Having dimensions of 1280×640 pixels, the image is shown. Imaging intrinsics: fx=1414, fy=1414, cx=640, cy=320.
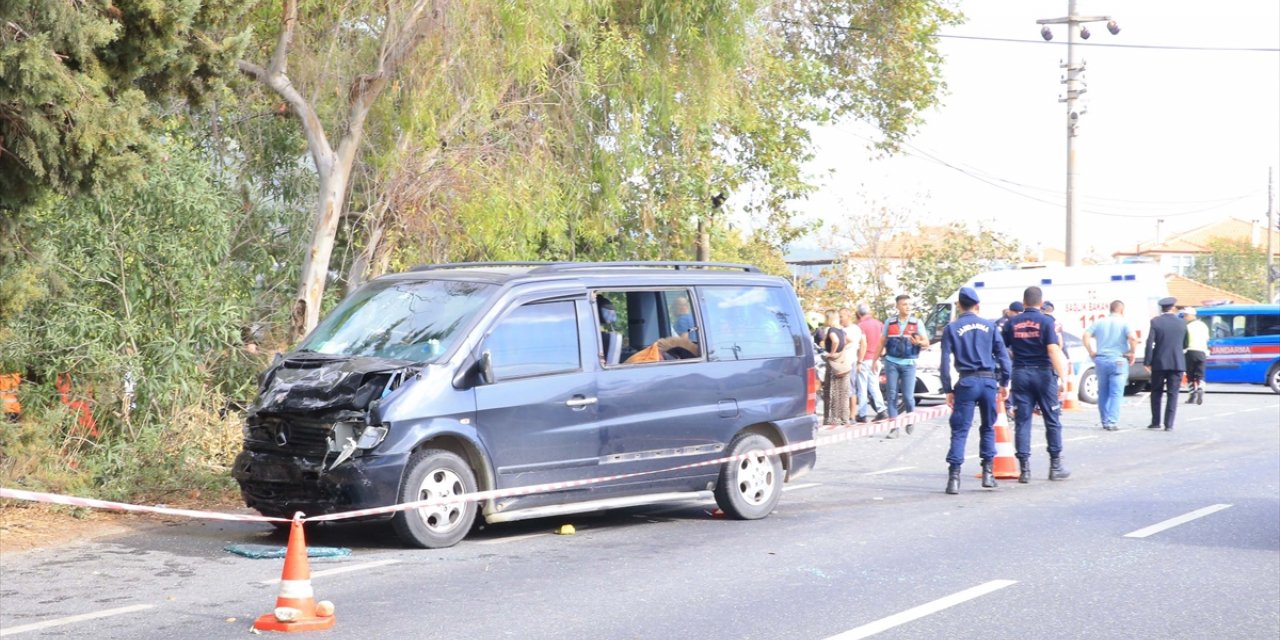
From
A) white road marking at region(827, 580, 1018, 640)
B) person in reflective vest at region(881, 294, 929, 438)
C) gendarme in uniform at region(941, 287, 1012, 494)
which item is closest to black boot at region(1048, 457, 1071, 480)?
gendarme in uniform at region(941, 287, 1012, 494)

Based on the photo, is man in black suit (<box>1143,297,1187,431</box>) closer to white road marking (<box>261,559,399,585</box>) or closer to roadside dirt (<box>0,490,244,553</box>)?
roadside dirt (<box>0,490,244,553</box>)

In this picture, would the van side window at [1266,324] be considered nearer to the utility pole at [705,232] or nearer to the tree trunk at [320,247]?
the utility pole at [705,232]

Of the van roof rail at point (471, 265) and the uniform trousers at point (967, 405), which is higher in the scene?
the van roof rail at point (471, 265)

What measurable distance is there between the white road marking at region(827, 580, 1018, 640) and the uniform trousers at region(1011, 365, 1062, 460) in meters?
5.08

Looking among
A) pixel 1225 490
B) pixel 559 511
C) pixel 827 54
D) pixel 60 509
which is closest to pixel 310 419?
pixel 559 511

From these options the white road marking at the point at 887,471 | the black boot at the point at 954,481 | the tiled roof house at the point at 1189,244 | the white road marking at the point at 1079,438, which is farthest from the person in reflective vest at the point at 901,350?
the tiled roof house at the point at 1189,244

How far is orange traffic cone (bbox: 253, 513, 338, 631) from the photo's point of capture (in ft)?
22.4

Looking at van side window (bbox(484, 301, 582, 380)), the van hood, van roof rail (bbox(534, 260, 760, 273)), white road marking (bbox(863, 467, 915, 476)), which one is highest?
van roof rail (bbox(534, 260, 760, 273))

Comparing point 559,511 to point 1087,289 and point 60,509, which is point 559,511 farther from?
point 1087,289

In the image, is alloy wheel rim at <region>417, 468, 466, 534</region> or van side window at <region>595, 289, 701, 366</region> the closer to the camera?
alloy wheel rim at <region>417, 468, 466, 534</region>

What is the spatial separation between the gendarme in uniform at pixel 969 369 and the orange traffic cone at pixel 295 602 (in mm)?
6885

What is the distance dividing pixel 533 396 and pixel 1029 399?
18.7 ft

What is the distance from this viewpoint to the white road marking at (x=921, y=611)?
6.91m

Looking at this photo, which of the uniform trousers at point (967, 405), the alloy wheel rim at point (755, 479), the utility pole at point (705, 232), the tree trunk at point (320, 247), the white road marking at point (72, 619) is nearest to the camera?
the white road marking at point (72, 619)
